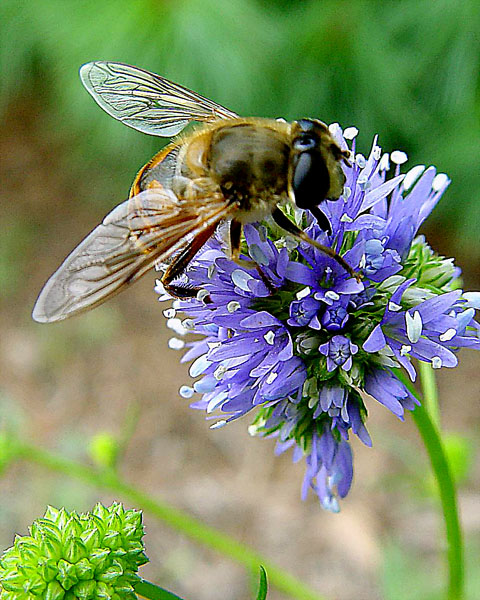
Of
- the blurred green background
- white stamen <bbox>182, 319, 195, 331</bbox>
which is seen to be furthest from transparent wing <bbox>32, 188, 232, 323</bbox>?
the blurred green background

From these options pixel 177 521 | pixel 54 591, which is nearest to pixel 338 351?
pixel 54 591

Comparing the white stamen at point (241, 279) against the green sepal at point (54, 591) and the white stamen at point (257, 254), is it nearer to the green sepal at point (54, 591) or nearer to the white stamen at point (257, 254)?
the white stamen at point (257, 254)

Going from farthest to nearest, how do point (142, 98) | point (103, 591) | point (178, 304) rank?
point (142, 98), point (178, 304), point (103, 591)

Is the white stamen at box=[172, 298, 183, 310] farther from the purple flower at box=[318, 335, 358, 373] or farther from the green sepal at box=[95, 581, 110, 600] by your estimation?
the green sepal at box=[95, 581, 110, 600]

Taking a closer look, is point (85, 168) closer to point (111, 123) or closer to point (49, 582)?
point (111, 123)

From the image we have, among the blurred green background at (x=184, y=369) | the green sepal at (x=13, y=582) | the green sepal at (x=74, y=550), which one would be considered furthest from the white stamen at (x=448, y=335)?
the blurred green background at (x=184, y=369)

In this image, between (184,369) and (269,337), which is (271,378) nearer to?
(269,337)
